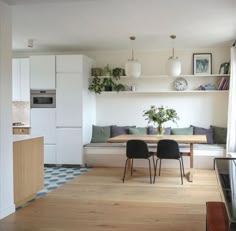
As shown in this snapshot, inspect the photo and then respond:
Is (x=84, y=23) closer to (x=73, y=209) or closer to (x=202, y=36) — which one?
(x=202, y=36)

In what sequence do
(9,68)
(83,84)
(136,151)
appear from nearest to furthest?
(9,68)
(136,151)
(83,84)

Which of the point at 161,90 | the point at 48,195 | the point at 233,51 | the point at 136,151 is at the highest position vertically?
the point at 233,51

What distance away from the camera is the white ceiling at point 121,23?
4387 mm

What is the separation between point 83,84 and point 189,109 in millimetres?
2365

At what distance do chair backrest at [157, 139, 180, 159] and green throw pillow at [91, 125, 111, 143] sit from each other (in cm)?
208

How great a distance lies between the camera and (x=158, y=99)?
25.3 feet

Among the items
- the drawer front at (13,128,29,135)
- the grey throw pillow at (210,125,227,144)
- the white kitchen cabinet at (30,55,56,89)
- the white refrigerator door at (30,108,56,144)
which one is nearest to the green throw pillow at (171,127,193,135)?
the grey throw pillow at (210,125,227,144)

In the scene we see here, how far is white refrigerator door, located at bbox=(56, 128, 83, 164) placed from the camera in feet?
23.5

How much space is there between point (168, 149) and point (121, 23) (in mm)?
2145

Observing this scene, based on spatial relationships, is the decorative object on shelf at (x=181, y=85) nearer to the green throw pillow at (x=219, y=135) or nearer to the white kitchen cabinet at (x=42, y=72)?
the green throw pillow at (x=219, y=135)

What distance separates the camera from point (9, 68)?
4.07 meters

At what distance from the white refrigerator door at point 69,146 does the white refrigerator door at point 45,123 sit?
16 cm

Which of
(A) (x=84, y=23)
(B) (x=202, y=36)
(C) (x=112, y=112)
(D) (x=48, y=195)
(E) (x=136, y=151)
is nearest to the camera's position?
(D) (x=48, y=195)

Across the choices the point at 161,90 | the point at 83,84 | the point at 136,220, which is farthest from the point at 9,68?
the point at 161,90
